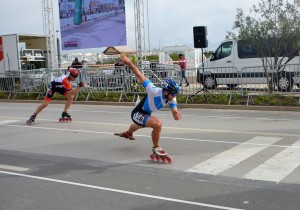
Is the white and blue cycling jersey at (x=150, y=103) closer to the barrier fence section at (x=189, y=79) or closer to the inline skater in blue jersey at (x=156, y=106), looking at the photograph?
Answer: the inline skater in blue jersey at (x=156, y=106)

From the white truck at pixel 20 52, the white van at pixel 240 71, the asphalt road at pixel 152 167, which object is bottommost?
the asphalt road at pixel 152 167

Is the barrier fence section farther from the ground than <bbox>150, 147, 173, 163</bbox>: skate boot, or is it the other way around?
the barrier fence section

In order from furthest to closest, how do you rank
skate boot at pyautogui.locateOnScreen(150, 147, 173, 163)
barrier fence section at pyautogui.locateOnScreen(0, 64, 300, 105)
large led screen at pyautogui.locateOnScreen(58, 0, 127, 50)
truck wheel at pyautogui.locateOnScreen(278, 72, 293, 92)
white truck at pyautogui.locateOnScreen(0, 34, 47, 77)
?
1. white truck at pyautogui.locateOnScreen(0, 34, 47, 77)
2. large led screen at pyautogui.locateOnScreen(58, 0, 127, 50)
3. barrier fence section at pyautogui.locateOnScreen(0, 64, 300, 105)
4. truck wheel at pyautogui.locateOnScreen(278, 72, 293, 92)
5. skate boot at pyautogui.locateOnScreen(150, 147, 173, 163)

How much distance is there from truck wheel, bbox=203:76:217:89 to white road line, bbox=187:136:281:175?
7.99m

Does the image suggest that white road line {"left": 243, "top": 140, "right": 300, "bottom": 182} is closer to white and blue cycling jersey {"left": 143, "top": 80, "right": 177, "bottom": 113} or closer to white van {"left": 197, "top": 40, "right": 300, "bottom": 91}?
white and blue cycling jersey {"left": 143, "top": 80, "right": 177, "bottom": 113}

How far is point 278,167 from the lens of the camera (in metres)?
6.99

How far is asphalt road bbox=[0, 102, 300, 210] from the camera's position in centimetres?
562

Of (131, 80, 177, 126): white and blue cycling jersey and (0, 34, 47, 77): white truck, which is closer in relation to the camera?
(131, 80, 177, 126): white and blue cycling jersey

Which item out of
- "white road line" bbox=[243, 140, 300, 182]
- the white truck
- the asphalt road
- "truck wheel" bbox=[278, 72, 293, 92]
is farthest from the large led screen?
"white road line" bbox=[243, 140, 300, 182]

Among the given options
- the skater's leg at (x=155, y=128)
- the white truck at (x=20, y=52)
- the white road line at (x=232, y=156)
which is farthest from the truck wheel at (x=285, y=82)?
the white truck at (x=20, y=52)

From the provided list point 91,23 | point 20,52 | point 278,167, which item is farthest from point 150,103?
point 20,52

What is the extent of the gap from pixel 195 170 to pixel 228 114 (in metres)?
7.18

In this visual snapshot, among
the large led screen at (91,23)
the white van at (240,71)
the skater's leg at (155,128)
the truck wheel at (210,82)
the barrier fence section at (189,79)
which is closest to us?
the skater's leg at (155,128)

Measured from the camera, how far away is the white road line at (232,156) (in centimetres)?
705
